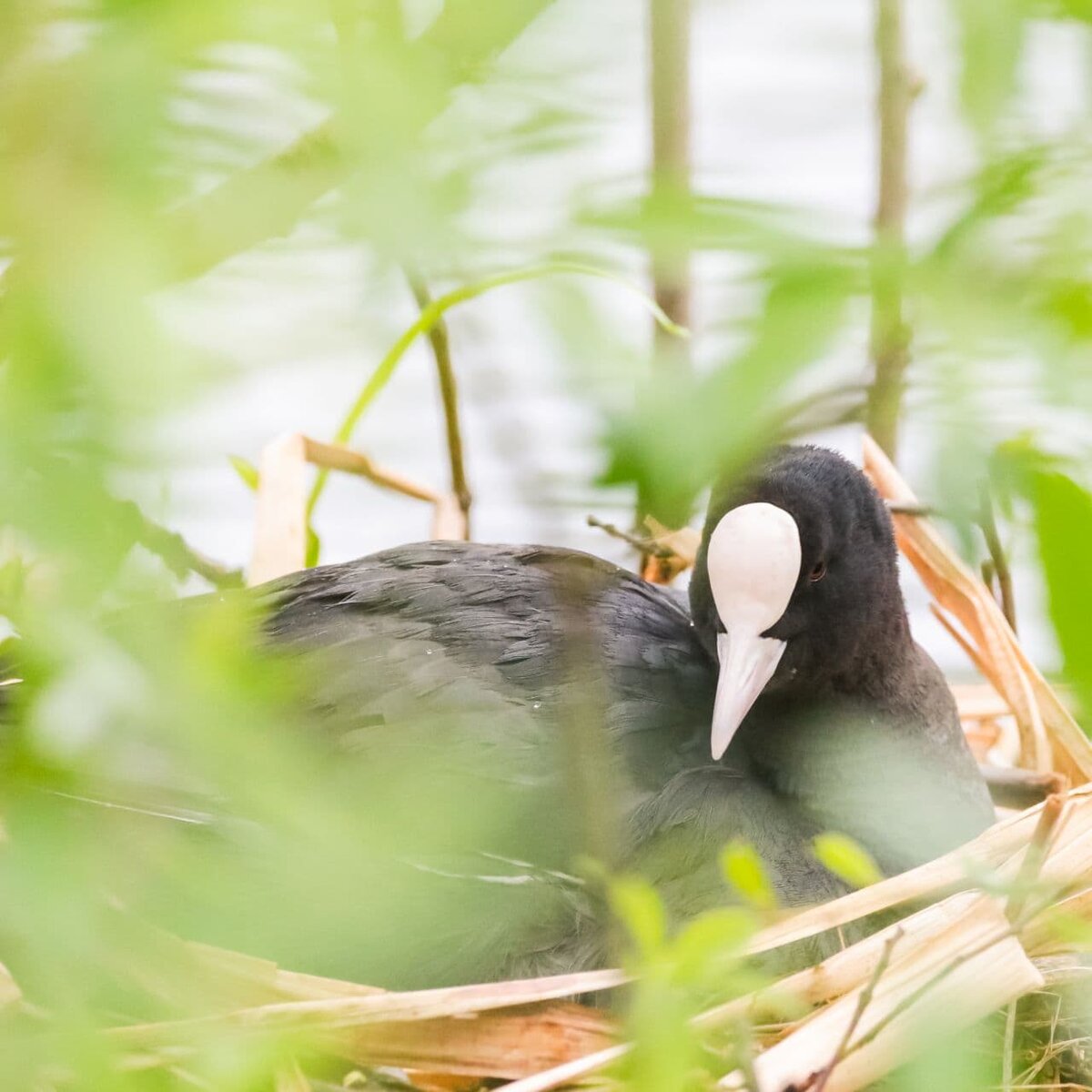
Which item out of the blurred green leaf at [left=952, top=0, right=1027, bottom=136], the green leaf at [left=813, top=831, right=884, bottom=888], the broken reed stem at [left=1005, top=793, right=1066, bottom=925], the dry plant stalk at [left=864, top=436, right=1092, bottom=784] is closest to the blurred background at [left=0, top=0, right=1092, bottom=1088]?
the blurred green leaf at [left=952, top=0, right=1027, bottom=136]

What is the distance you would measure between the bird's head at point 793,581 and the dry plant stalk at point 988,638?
124mm

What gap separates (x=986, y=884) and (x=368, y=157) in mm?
310

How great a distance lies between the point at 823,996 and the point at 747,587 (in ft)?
0.99

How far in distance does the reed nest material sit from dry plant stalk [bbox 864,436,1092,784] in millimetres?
331

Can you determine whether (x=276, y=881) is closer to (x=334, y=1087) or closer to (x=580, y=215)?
(x=580, y=215)

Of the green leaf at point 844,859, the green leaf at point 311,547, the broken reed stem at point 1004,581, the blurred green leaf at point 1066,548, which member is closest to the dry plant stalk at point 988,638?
the broken reed stem at point 1004,581

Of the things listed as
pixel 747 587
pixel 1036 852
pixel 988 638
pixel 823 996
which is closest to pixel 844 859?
pixel 1036 852

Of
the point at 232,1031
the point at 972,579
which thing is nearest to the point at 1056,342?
the point at 232,1031

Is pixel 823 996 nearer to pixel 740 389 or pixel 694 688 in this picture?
pixel 694 688

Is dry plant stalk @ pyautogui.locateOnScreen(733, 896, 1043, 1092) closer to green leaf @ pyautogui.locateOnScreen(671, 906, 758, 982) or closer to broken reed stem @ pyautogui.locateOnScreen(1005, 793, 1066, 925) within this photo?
broken reed stem @ pyautogui.locateOnScreen(1005, 793, 1066, 925)

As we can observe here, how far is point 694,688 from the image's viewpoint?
3.41 ft

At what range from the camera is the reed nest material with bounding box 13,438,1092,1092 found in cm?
58

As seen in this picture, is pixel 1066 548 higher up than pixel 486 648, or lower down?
higher up

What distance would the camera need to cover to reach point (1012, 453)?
1.02 ft
